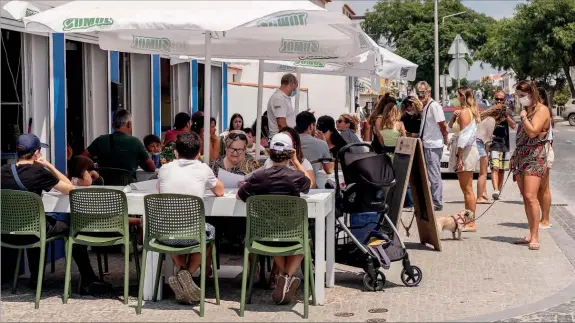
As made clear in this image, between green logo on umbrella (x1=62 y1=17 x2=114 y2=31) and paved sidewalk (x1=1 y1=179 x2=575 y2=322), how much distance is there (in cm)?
229

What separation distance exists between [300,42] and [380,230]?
2.82 meters

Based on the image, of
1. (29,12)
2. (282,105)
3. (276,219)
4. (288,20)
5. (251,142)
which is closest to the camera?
(276,219)

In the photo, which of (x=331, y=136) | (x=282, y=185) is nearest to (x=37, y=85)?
(x=331, y=136)

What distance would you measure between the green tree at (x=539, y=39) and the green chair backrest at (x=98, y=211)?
166 ft

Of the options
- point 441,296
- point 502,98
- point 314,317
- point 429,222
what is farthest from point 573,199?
point 314,317

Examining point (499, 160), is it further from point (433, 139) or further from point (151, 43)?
point (151, 43)

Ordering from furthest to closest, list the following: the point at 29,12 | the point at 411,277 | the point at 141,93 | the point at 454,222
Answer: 1. the point at 141,93
2. the point at 454,222
3. the point at 29,12
4. the point at 411,277

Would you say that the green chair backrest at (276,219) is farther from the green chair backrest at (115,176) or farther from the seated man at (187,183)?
the green chair backrest at (115,176)

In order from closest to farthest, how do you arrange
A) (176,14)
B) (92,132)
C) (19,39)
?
(176,14)
(19,39)
(92,132)

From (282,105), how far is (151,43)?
6.04 ft

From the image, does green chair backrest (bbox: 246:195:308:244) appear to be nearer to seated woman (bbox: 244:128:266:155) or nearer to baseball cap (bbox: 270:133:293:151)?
baseball cap (bbox: 270:133:293:151)

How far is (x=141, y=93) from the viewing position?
1438 centimetres

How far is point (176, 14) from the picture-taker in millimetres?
7461

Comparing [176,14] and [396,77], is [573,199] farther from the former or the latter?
[176,14]
